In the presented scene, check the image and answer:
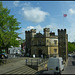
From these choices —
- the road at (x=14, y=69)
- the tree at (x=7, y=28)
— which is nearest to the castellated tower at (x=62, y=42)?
the tree at (x=7, y=28)

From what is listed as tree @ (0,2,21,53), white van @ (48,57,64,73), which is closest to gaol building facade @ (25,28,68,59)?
tree @ (0,2,21,53)

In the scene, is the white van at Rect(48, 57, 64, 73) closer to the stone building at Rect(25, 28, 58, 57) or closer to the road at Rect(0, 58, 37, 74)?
the road at Rect(0, 58, 37, 74)

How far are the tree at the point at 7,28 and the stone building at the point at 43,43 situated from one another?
33.0 meters

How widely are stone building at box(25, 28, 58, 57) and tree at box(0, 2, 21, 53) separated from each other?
108ft

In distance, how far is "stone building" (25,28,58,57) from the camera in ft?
194

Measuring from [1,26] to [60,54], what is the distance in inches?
1739

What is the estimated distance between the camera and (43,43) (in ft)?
196

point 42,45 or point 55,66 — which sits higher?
point 42,45

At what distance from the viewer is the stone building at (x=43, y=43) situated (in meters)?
59.2

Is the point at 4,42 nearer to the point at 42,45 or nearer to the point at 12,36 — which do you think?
the point at 12,36

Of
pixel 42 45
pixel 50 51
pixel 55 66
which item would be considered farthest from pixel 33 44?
pixel 55 66

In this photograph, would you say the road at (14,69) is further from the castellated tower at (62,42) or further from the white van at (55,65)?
the castellated tower at (62,42)

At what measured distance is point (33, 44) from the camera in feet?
202

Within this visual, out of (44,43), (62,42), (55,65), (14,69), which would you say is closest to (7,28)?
(14,69)
